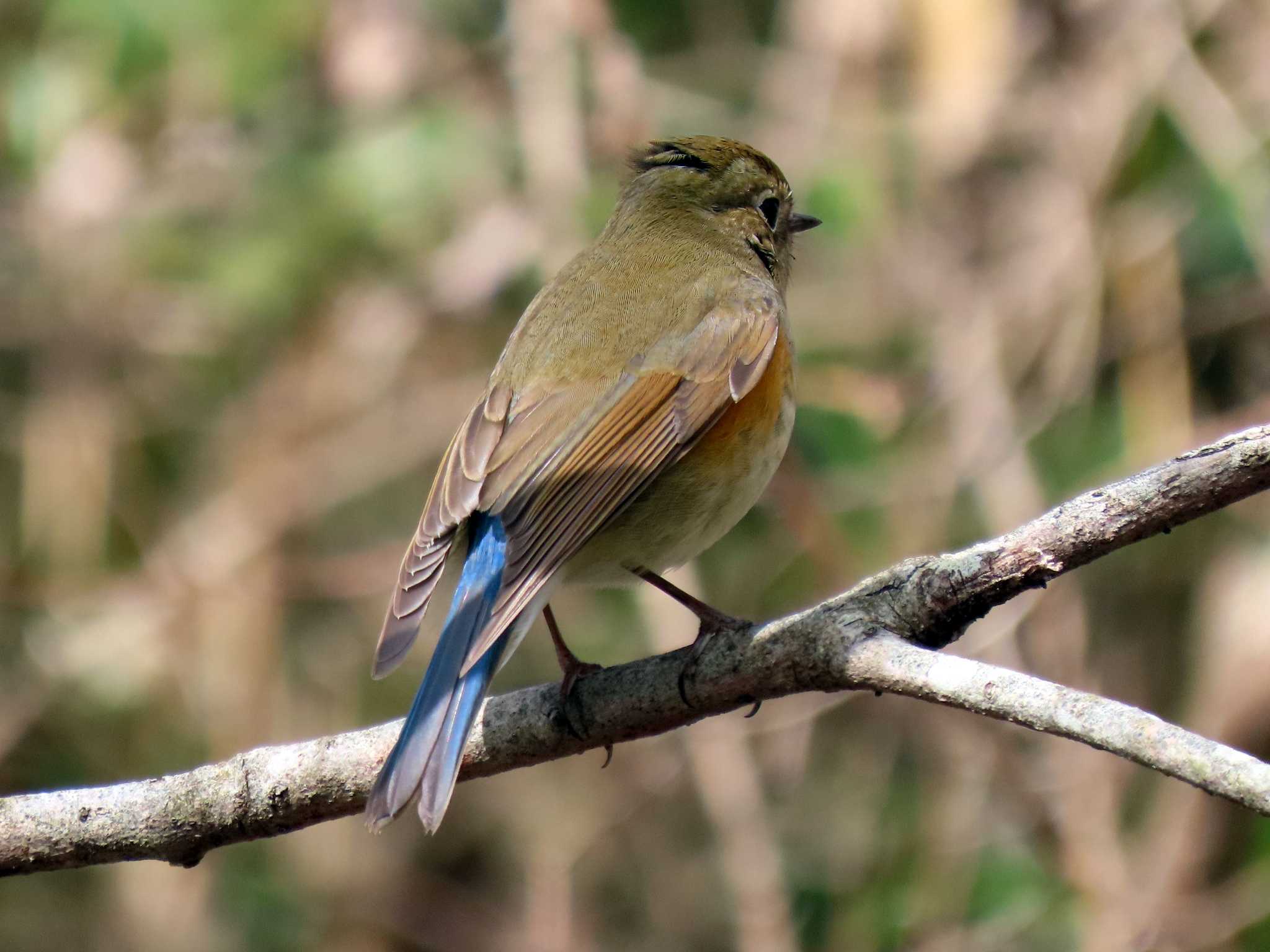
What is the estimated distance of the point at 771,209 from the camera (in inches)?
159

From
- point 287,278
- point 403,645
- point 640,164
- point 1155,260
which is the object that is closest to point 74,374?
point 287,278

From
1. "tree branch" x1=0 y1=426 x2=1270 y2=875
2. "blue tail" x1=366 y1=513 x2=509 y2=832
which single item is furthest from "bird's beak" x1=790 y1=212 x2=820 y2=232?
"tree branch" x1=0 y1=426 x2=1270 y2=875

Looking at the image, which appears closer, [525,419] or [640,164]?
[525,419]

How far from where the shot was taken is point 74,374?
5.46 meters

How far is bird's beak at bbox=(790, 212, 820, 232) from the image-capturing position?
405cm

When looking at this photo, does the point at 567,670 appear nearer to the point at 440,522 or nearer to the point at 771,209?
the point at 440,522

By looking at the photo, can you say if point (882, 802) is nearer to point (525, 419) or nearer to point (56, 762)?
point (525, 419)

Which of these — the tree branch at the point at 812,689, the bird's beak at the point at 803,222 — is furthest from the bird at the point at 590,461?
the bird's beak at the point at 803,222

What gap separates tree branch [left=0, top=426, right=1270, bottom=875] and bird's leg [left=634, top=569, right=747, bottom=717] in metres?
0.03

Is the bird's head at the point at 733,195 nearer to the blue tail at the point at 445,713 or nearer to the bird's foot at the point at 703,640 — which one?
the bird's foot at the point at 703,640

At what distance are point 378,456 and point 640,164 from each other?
1.76m

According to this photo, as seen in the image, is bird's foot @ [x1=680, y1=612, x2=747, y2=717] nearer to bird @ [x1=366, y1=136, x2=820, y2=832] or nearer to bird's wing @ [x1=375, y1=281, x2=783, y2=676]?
bird @ [x1=366, y1=136, x2=820, y2=832]

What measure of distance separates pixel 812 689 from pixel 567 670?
0.77 meters

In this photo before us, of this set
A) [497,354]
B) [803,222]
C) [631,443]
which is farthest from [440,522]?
[497,354]
